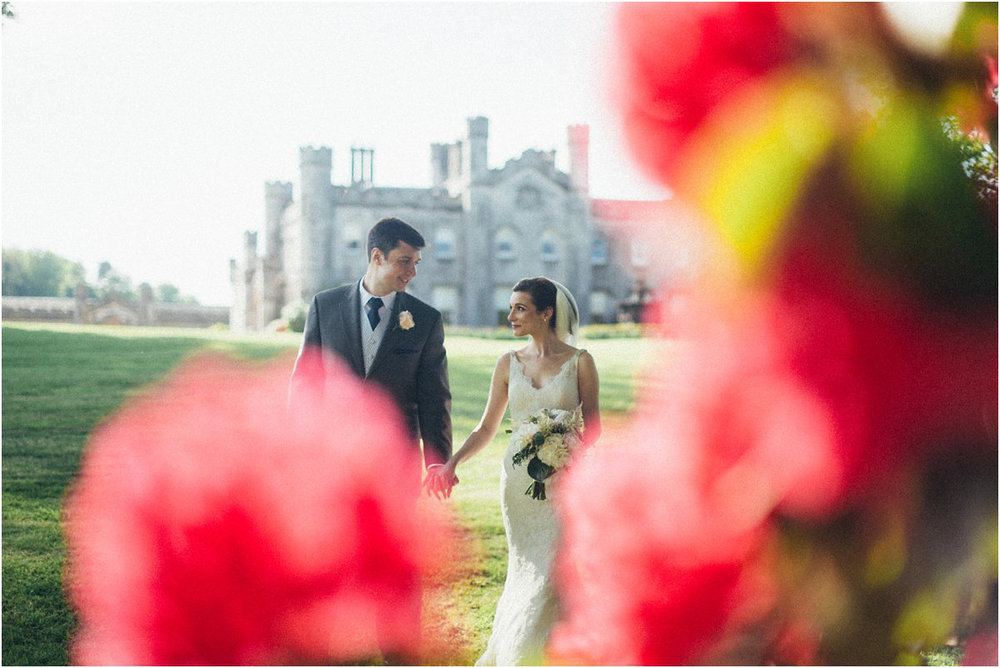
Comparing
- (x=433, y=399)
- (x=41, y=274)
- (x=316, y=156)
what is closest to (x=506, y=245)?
(x=316, y=156)

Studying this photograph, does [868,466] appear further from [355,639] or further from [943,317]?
[355,639]

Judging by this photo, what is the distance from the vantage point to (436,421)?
3.26 metres

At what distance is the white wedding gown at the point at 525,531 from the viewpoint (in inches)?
124

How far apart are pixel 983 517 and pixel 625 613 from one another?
0.58 ft

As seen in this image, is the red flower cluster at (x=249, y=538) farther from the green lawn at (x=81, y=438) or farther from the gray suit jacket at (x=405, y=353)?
the gray suit jacket at (x=405, y=353)

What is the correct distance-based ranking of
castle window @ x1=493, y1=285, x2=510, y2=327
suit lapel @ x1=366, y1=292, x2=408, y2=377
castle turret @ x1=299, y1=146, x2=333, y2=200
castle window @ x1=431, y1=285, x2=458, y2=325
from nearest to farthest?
1. suit lapel @ x1=366, y1=292, x2=408, y2=377
2. castle turret @ x1=299, y1=146, x2=333, y2=200
3. castle window @ x1=431, y1=285, x2=458, y2=325
4. castle window @ x1=493, y1=285, x2=510, y2=327

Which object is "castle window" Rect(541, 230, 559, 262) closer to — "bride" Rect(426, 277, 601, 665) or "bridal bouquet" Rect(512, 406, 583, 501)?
"bride" Rect(426, 277, 601, 665)

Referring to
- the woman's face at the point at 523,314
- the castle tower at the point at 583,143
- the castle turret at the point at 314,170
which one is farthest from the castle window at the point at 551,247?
the castle tower at the point at 583,143

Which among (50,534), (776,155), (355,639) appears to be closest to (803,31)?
(776,155)

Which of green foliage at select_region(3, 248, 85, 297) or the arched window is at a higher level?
the arched window

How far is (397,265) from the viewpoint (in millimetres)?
2809

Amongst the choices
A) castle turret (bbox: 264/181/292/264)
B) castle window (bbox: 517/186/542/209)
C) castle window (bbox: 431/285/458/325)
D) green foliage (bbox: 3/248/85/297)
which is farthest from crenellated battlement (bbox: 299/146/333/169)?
green foliage (bbox: 3/248/85/297)

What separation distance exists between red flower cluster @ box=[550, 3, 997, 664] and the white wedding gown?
8.84 ft

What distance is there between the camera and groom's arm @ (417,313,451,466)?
3.21 m
